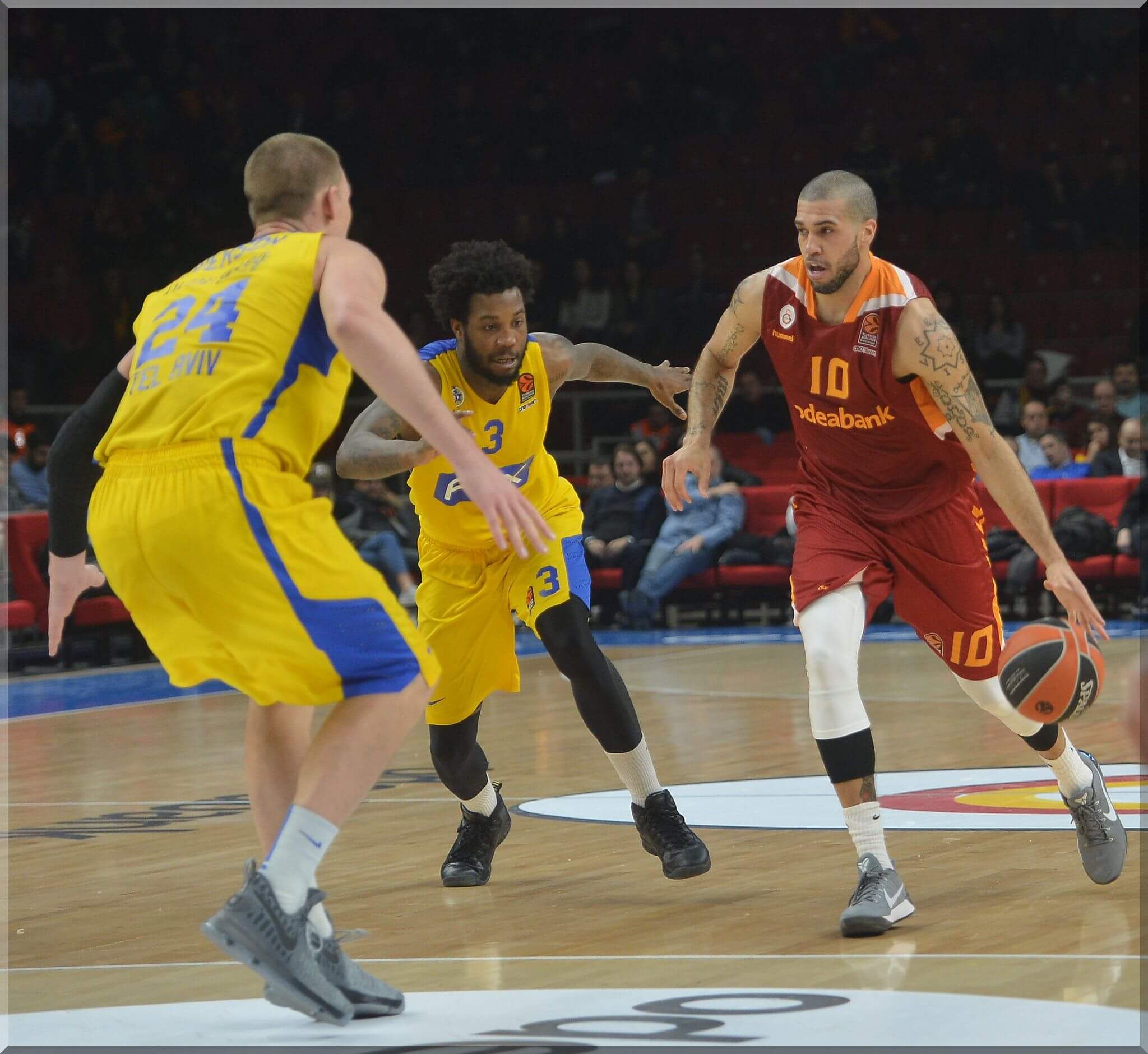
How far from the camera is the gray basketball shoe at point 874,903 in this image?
407 cm

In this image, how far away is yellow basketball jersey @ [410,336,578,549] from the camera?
197 inches

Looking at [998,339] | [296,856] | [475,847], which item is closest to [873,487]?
[475,847]

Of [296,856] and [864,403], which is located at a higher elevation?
[864,403]

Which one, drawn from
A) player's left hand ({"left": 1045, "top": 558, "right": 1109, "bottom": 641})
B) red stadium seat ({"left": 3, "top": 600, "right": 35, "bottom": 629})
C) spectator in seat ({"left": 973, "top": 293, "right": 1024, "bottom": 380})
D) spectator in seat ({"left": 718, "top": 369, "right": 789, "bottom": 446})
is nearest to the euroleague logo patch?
player's left hand ({"left": 1045, "top": 558, "right": 1109, "bottom": 641})

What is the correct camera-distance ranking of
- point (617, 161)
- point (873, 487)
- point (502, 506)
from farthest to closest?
point (617, 161)
point (873, 487)
point (502, 506)

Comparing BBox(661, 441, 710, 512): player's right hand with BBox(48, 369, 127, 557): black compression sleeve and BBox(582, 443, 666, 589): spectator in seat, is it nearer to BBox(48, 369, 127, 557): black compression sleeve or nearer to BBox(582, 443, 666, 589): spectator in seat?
BBox(48, 369, 127, 557): black compression sleeve

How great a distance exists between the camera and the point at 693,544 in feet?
43.5

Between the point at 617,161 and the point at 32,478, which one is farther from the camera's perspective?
the point at 617,161

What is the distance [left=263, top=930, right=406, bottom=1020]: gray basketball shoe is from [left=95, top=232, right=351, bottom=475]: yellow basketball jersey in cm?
99

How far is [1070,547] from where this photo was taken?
12625mm

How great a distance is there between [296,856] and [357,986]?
1.12 feet

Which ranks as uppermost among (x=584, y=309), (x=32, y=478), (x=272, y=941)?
(x=272, y=941)

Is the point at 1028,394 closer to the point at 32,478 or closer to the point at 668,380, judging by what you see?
the point at 32,478

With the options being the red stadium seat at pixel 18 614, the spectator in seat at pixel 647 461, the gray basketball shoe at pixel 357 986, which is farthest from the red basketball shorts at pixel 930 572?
the spectator in seat at pixel 647 461
